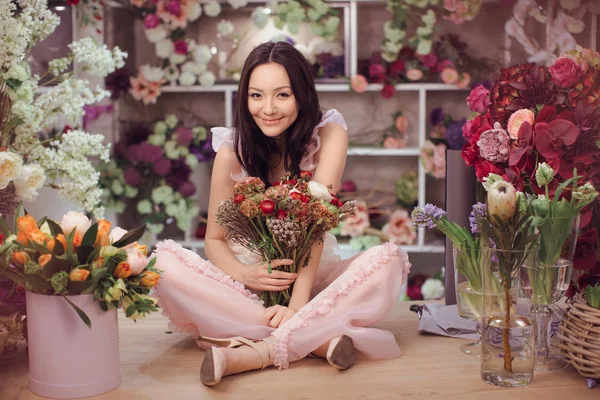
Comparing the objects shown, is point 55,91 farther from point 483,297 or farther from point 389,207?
point 389,207

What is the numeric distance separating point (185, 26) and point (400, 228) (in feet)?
5.09

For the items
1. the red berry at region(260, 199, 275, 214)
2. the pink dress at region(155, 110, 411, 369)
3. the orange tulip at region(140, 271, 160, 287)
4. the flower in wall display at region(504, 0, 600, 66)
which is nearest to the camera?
the orange tulip at region(140, 271, 160, 287)

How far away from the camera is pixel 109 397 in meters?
1.82

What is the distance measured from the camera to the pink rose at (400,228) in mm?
3873

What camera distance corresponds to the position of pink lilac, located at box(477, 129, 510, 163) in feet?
6.45

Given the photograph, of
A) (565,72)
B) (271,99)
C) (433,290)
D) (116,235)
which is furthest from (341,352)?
(433,290)

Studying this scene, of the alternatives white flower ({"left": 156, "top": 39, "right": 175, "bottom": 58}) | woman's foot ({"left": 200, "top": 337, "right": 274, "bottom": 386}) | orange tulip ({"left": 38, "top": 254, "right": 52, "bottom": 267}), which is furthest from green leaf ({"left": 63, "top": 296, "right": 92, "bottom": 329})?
white flower ({"left": 156, "top": 39, "right": 175, "bottom": 58})

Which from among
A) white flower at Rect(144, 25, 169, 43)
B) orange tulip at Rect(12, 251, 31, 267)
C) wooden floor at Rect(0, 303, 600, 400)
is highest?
white flower at Rect(144, 25, 169, 43)

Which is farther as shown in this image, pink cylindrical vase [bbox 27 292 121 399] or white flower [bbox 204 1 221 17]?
white flower [bbox 204 1 221 17]

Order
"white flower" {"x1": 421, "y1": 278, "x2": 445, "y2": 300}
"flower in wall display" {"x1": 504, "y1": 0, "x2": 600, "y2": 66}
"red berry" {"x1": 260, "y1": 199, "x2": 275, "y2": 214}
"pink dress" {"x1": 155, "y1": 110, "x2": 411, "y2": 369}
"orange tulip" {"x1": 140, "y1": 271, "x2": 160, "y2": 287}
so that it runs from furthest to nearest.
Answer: "white flower" {"x1": 421, "y1": 278, "x2": 445, "y2": 300} → "flower in wall display" {"x1": 504, "y1": 0, "x2": 600, "y2": 66} → "pink dress" {"x1": 155, "y1": 110, "x2": 411, "y2": 369} → "red berry" {"x1": 260, "y1": 199, "x2": 275, "y2": 214} → "orange tulip" {"x1": 140, "y1": 271, "x2": 160, "y2": 287}

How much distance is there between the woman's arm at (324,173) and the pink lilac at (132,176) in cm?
178

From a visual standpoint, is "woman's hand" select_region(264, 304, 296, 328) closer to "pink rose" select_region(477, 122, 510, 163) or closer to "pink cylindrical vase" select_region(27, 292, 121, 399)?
"pink cylindrical vase" select_region(27, 292, 121, 399)

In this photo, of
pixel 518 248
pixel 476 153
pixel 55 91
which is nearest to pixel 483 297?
pixel 518 248

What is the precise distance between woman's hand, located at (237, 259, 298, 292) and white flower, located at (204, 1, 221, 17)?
2.13 metres
